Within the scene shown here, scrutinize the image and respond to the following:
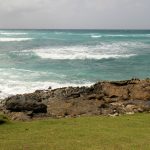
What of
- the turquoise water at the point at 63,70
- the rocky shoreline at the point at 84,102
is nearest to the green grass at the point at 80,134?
the rocky shoreline at the point at 84,102

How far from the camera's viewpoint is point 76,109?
2583cm

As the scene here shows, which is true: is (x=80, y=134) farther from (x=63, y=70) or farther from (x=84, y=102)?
(x=63, y=70)

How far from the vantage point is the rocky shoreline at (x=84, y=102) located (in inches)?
985

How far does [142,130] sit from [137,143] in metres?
2.53

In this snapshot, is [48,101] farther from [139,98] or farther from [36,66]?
[36,66]

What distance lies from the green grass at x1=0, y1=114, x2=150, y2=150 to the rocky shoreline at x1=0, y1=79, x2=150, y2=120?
3.26 meters

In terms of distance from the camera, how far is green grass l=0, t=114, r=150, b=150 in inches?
635

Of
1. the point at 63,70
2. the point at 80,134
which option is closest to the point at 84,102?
the point at 80,134

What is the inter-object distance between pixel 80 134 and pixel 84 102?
30.1 feet

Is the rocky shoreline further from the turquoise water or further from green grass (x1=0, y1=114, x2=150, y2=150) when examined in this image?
the turquoise water

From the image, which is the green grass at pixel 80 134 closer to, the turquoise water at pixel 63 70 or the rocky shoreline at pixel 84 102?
the rocky shoreline at pixel 84 102

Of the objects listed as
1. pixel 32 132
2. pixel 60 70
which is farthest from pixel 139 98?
pixel 60 70

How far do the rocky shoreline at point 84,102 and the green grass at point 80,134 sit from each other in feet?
10.7

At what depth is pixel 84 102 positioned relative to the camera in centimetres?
2723
